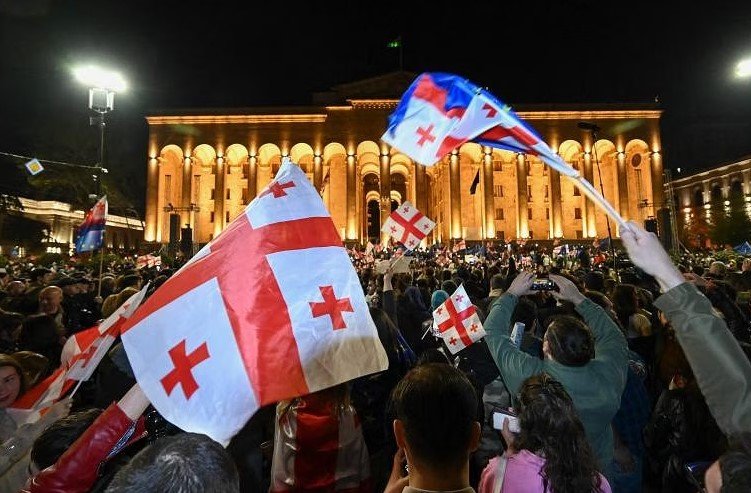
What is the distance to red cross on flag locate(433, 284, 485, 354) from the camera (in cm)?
470

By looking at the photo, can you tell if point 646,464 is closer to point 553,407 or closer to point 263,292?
point 553,407

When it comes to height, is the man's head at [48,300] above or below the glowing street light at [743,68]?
below

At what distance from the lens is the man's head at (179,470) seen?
1.26 m

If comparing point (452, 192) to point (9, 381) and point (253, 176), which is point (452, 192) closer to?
point (253, 176)

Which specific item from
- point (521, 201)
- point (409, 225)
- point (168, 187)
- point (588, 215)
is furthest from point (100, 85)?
point (588, 215)

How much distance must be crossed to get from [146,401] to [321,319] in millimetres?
813

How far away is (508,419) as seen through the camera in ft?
→ 6.85

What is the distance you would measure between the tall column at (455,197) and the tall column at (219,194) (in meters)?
24.0

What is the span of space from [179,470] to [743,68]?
11094mm

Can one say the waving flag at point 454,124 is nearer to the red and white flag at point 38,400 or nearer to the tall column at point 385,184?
the red and white flag at point 38,400

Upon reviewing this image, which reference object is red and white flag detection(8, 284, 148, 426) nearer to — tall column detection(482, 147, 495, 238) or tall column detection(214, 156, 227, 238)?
tall column detection(482, 147, 495, 238)


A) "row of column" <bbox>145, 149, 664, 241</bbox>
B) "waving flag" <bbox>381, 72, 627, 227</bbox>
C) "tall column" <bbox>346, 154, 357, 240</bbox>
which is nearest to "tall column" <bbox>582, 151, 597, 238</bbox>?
"row of column" <bbox>145, 149, 664, 241</bbox>

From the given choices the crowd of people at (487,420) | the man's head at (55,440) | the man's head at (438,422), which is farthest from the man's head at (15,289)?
the man's head at (438,422)

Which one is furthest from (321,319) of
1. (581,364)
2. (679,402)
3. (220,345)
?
(679,402)
